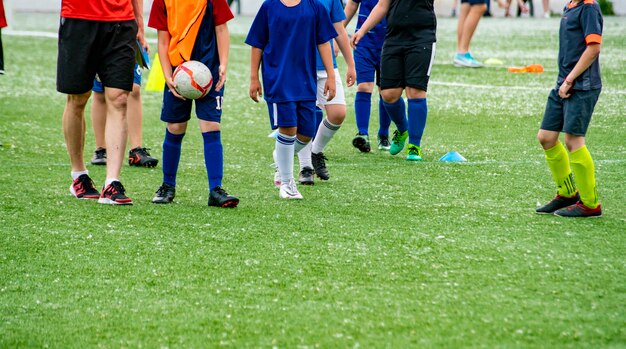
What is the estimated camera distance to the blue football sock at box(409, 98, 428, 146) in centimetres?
923

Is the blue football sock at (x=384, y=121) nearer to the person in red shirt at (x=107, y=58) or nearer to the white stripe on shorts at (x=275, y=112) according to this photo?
the white stripe on shorts at (x=275, y=112)

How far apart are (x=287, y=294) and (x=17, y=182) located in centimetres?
378

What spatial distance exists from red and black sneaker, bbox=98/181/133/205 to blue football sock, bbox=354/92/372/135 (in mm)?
3323

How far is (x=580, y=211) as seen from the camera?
6.55 m

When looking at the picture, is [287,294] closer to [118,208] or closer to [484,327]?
[484,327]

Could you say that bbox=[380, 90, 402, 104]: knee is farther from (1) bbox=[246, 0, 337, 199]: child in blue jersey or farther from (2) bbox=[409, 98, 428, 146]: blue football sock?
(1) bbox=[246, 0, 337, 199]: child in blue jersey

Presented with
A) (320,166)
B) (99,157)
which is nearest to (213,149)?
(320,166)

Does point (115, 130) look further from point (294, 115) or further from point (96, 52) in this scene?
point (294, 115)

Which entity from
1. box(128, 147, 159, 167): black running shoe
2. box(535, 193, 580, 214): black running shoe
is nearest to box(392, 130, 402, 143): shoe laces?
box(128, 147, 159, 167): black running shoe

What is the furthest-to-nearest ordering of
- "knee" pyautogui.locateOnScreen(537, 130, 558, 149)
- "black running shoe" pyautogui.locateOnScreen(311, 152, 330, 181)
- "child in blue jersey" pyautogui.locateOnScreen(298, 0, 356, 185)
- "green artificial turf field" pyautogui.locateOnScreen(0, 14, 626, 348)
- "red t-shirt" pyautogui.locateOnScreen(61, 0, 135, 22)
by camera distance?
"black running shoe" pyautogui.locateOnScreen(311, 152, 330, 181) → "child in blue jersey" pyautogui.locateOnScreen(298, 0, 356, 185) → "red t-shirt" pyautogui.locateOnScreen(61, 0, 135, 22) → "knee" pyautogui.locateOnScreen(537, 130, 558, 149) → "green artificial turf field" pyautogui.locateOnScreen(0, 14, 626, 348)

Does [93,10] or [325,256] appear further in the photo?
[93,10]

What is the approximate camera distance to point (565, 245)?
18.9 ft

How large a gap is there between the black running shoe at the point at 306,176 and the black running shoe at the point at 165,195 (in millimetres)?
1201

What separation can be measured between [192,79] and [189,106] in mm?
397
